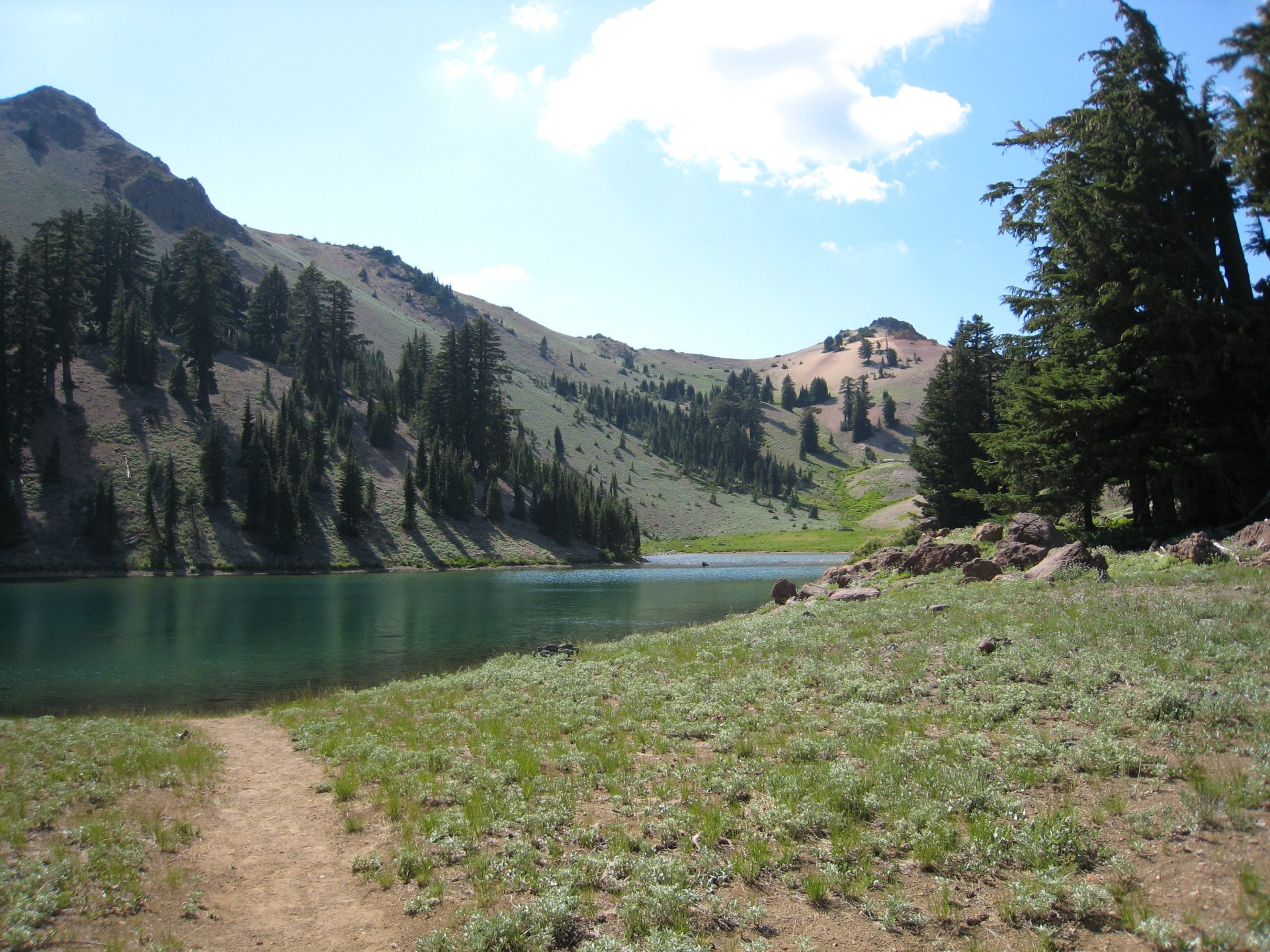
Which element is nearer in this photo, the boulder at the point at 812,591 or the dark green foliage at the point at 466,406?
the boulder at the point at 812,591

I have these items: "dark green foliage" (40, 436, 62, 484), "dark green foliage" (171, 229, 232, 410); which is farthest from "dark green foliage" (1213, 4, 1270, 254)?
"dark green foliage" (171, 229, 232, 410)

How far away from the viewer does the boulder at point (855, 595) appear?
83.0 ft

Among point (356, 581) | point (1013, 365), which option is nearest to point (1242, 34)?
point (1013, 365)

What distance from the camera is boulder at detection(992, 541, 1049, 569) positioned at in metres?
25.3

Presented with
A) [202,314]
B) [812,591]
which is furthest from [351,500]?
[812,591]

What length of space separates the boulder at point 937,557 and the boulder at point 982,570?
2842 mm

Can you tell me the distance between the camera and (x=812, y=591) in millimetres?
30281

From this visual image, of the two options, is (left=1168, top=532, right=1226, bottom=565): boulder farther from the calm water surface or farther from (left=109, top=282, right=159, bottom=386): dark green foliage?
(left=109, top=282, right=159, bottom=386): dark green foliage

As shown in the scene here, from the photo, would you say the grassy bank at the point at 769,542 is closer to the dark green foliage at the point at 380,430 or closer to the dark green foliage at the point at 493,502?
the dark green foliage at the point at 493,502

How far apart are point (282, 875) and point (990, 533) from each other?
32904 millimetres

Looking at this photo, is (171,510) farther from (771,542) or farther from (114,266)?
(771,542)

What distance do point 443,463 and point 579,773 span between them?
313 ft

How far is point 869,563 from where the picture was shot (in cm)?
3516

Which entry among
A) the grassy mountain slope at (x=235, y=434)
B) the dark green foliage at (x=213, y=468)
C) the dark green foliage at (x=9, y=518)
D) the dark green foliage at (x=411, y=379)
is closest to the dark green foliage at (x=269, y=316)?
the grassy mountain slope at (x=235, y=434)
